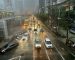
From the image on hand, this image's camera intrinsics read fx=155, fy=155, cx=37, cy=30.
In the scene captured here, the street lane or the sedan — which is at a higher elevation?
the sedan

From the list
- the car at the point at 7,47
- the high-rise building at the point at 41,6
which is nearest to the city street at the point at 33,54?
the car at the point at 7,47

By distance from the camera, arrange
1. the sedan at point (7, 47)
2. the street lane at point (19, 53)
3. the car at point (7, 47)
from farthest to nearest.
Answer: the sedan at point (7, 47) < the car at point (7, 47) < the street lane at point (19, 53)

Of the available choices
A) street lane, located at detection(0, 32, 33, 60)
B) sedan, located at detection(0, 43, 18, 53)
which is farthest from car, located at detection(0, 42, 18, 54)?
street lane, located at detection(0, 32, 33, 60)

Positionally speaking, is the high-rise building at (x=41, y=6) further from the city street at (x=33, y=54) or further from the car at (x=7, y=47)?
the city street at (x=33, y=54)

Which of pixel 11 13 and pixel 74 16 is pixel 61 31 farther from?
pixel 11 13

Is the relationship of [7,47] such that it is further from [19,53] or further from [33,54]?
[33,54]

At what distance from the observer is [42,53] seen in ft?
79.0

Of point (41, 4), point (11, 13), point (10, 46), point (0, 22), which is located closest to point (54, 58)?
point (10, 46)

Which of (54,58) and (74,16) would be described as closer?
(54,58)

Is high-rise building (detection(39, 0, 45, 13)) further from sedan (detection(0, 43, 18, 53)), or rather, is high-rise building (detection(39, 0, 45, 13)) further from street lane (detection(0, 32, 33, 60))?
street lane (detection(0, 32, 33, 60))

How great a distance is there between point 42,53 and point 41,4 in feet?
231

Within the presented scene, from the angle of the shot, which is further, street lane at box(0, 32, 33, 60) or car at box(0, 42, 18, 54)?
car at box(0, 42, 18, 54)

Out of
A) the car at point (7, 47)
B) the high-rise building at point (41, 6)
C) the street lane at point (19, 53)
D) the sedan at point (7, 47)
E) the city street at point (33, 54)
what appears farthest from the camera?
the high-rise building at point (41, 6)

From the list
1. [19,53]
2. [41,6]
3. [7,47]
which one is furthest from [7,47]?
[41,6]
